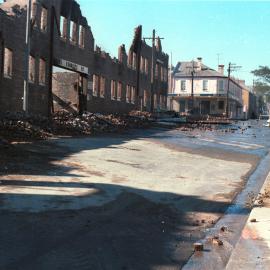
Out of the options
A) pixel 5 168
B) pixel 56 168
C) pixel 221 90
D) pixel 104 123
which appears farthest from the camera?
pixel 221 90

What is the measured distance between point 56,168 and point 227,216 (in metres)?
4.71

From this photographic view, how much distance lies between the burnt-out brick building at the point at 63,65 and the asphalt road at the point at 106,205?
42.8ft

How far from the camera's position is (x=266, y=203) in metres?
9.25

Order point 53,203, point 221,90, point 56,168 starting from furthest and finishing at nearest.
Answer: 1. point 221,90
2. point 56,168
3. point 53,203

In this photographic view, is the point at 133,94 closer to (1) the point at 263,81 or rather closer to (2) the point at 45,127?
(2) the point at 45,127

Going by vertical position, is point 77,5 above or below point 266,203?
above

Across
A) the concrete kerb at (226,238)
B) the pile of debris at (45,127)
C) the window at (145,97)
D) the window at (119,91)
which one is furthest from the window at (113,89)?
the concrete kerb at (226,238)

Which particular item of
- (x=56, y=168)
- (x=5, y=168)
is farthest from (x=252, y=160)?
(x=5, y=168)

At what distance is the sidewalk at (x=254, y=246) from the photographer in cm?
586

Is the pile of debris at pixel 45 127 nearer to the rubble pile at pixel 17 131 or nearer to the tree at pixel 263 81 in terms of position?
the rubble pile at pixel 17 131

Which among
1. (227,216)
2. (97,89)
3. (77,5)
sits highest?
(77,5)

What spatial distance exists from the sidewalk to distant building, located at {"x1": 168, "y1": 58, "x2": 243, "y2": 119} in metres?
85.6

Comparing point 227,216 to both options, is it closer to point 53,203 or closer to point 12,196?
point 53,203

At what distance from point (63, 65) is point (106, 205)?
88.9 ft
